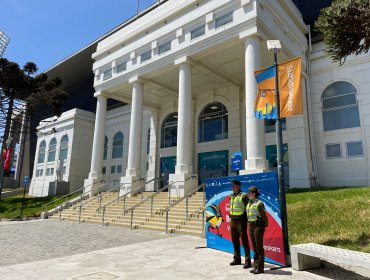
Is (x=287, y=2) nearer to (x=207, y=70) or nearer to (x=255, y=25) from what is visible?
(x=255, y=25)

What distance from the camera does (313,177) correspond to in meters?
20.6

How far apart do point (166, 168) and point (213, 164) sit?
564 cm

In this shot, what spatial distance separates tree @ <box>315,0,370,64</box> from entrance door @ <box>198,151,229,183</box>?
15.2 m

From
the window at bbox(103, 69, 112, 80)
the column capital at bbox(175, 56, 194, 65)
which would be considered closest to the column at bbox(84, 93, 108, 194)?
the window at bbox(103, 69, 112, 80)

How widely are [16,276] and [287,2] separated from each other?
2214 centimetres

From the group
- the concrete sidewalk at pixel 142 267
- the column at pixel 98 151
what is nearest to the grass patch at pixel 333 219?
the concrete sidewalk at pixel 142 267

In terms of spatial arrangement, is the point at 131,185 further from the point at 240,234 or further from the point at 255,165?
the point at 240,234

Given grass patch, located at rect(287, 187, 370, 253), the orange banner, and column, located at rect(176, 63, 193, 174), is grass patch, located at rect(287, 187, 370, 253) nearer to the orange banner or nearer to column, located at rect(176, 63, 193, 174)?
the orange banner

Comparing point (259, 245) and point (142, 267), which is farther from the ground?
point (259, 245)

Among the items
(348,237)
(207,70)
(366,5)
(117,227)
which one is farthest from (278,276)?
(207,70)

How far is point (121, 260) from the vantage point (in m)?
8.17

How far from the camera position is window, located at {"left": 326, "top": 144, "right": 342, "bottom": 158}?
20.9 meters

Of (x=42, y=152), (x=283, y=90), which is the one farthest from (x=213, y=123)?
(x=42, y=152)

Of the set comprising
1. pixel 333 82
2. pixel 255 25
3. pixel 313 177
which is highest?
pixel 255 25
